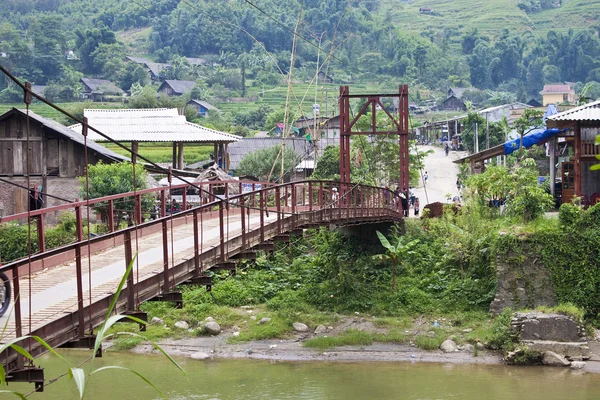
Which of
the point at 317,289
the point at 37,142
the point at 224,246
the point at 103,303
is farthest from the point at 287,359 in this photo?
the point at 37,142

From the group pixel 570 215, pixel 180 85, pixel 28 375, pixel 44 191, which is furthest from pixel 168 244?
pixel 180 85

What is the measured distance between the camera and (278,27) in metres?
83.9

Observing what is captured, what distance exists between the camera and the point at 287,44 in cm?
8569

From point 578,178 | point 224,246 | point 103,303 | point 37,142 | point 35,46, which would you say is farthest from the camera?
point 35,46

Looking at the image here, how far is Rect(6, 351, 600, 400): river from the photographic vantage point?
14.9 metres

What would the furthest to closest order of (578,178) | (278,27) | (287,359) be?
(278,27) → (578,178) → (287,359)

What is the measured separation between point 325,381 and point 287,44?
72.0 metres

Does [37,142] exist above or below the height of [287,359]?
above

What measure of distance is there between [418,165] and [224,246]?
21.9 metres

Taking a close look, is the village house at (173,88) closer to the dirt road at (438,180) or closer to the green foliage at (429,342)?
the dirt road at (438,180)

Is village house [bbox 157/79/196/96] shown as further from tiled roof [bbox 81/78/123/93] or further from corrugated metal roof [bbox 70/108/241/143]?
corrugated metal roof [bbox 70/108/241/143]

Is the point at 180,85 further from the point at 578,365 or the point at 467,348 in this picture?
the point at 578,365

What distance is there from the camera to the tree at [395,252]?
797 inches

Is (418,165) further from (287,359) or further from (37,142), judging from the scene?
(287,359)
